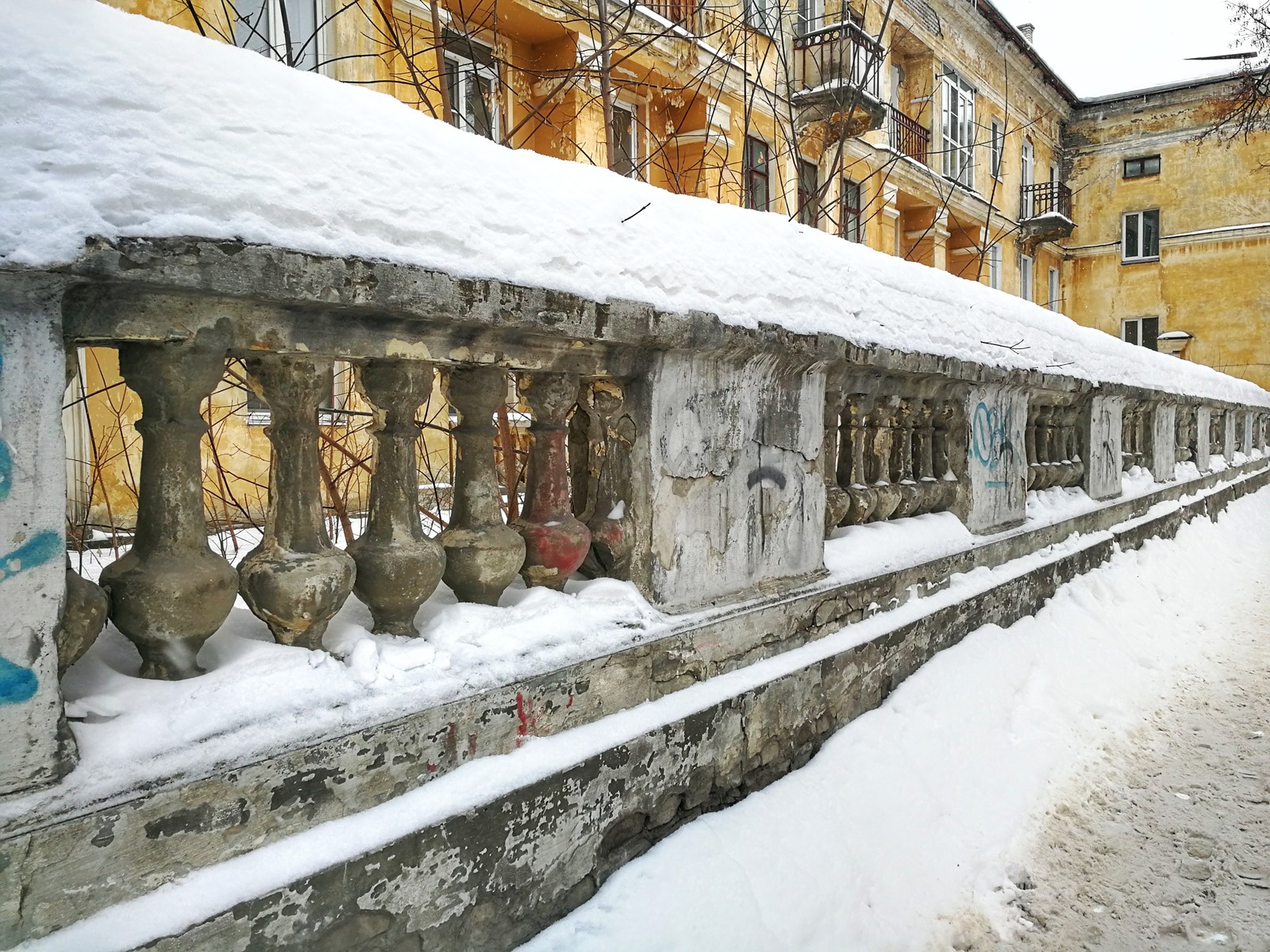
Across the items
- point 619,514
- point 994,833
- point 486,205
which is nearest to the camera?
point 486,205

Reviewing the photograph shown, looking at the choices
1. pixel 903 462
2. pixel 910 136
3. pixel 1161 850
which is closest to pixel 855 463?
pixel 903 462

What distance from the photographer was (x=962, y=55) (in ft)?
55.4

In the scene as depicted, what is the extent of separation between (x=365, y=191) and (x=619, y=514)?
101cm

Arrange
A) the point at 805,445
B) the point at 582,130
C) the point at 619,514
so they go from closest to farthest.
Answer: the point at 619,514, the point at 805,445, the point at 582,130

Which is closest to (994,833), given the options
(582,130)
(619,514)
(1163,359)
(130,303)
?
(619,514)

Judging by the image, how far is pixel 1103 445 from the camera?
5289 millimetres

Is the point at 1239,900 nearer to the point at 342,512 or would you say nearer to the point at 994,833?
the point at 994,833

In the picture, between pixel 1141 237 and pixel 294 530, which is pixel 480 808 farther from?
pixel 1141 237

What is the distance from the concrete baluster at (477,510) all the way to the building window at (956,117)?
17.4 metres

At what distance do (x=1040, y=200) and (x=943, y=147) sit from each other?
6.17 metres

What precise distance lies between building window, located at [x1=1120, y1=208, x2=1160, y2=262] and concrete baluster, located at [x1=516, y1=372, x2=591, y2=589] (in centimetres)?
2635

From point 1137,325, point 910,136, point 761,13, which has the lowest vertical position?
point 761,13

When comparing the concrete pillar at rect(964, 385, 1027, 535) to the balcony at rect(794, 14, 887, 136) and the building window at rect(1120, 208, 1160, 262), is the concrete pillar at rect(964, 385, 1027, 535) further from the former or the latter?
the building window at rect(1120, 208, 1160, 262)

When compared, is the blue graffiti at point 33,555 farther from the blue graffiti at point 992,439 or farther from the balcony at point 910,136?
the balcony at point 910,136
